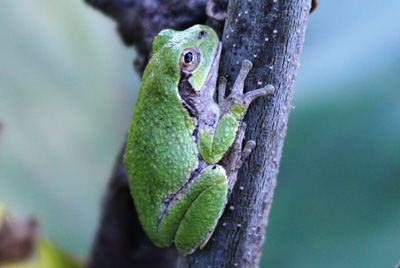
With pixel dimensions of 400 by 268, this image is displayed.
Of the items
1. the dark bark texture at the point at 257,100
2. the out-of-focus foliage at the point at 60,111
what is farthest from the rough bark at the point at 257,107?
the out-of-focus foliage at the point at 60,111

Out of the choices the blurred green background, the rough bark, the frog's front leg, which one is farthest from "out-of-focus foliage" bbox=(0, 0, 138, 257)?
the rough bark

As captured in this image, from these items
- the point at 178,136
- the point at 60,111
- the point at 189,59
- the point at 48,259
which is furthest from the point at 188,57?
the point at 48,259

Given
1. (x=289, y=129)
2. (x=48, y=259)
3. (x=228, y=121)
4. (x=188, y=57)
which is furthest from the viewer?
(x=48, y=259)

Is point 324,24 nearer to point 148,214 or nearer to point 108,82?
point 148,214

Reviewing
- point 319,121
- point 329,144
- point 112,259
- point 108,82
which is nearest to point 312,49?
point 319,121

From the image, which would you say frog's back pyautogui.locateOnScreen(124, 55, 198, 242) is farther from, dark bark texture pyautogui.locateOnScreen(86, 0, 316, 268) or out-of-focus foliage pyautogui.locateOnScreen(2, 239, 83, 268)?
out-of-focus foliage pyautogui.locateOnScreen(2, 239, 83, 268)

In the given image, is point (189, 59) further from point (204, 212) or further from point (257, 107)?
point (204, 212)
